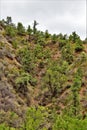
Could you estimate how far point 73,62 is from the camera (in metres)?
112

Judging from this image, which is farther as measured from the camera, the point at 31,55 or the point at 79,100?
the point at 31,55

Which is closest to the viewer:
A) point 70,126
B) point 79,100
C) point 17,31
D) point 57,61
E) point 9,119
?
point 70,126

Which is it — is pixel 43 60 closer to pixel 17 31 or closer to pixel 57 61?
pixel 57 61

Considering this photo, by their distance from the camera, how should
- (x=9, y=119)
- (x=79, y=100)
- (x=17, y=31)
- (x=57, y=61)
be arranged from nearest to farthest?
(x=9, y=119), (x=79, y=100), (x=57, y=61), (x=17, y=31)

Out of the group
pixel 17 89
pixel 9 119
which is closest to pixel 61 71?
pixel 17 89

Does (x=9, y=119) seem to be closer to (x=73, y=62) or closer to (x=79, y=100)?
(x=79, y=100)

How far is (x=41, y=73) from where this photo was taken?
112 meters

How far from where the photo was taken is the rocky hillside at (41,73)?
307 feet

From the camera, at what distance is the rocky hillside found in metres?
93.6

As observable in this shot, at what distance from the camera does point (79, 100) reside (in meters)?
92.6

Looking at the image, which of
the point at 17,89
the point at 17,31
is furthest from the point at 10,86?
the point at 17,31

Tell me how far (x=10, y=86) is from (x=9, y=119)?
1830 cm

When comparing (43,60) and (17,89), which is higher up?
(43,60)

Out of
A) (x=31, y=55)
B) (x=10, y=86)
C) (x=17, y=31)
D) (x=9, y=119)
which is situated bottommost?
(x=9, y=119)
